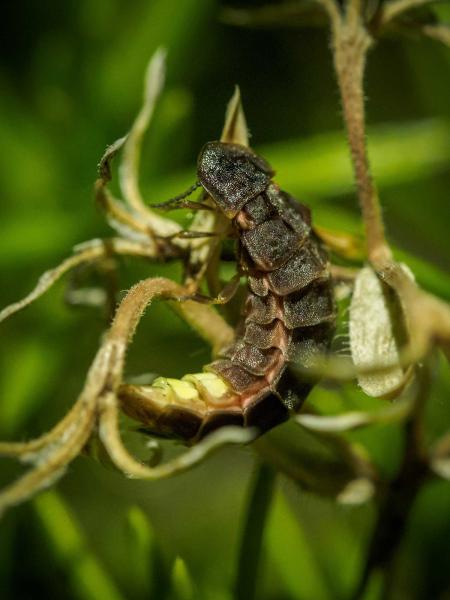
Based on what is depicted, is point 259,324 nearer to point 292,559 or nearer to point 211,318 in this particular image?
point 211,318

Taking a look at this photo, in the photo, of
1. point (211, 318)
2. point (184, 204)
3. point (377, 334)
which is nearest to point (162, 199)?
point (184, 204)

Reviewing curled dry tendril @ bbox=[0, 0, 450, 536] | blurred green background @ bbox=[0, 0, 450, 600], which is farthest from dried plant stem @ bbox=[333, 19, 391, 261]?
blurred green background @ bbox=[0, 0, 450, 600]

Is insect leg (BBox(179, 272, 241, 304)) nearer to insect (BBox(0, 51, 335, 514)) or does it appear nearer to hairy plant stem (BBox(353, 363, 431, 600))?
insect (BBox(0, 51, 335, 514))

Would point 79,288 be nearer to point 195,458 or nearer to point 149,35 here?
point 195,458

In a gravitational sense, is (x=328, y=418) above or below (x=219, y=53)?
below

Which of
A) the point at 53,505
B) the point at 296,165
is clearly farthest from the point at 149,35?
the point at 53,505

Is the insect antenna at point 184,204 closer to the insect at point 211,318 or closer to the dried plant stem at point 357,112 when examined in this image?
the insect at point 211,318

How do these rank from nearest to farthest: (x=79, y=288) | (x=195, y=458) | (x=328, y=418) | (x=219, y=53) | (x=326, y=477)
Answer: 1. (x=195, y=458)
2. (x=328, y=418)
3. (x=326, y=477)
4. (x=79, y=288)
5. (x=219, y=53)
